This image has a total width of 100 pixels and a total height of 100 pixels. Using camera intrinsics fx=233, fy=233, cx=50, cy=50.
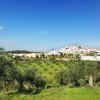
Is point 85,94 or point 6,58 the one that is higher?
point 6,58

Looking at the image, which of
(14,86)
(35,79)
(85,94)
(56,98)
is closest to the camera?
(56,98)

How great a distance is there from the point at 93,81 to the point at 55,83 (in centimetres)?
890

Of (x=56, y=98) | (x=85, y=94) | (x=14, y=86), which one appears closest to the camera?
(x=56, y=98)

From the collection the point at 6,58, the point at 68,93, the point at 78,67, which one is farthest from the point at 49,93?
the point at 78,67

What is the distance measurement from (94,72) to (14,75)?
21615 millimetres

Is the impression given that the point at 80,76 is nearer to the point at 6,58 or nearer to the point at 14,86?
the point at 14,86

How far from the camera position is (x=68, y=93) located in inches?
1587

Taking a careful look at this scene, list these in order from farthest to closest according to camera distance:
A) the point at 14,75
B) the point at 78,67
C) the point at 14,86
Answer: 1. the point at 78,67
2. the point at 14,86
3. the point at 14,75

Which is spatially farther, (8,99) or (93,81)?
(93,81)

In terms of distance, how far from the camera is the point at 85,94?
130 feet

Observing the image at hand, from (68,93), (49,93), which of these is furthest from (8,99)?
(68,93)

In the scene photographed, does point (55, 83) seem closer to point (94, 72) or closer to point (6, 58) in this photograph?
point (94, 72)

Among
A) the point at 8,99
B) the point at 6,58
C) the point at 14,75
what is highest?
the point at 6,58

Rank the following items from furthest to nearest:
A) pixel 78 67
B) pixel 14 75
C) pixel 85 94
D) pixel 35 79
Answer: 1. pixel 78 67
2. pixel 35 79
3. pixel 14 75
4. pixel 85 94
